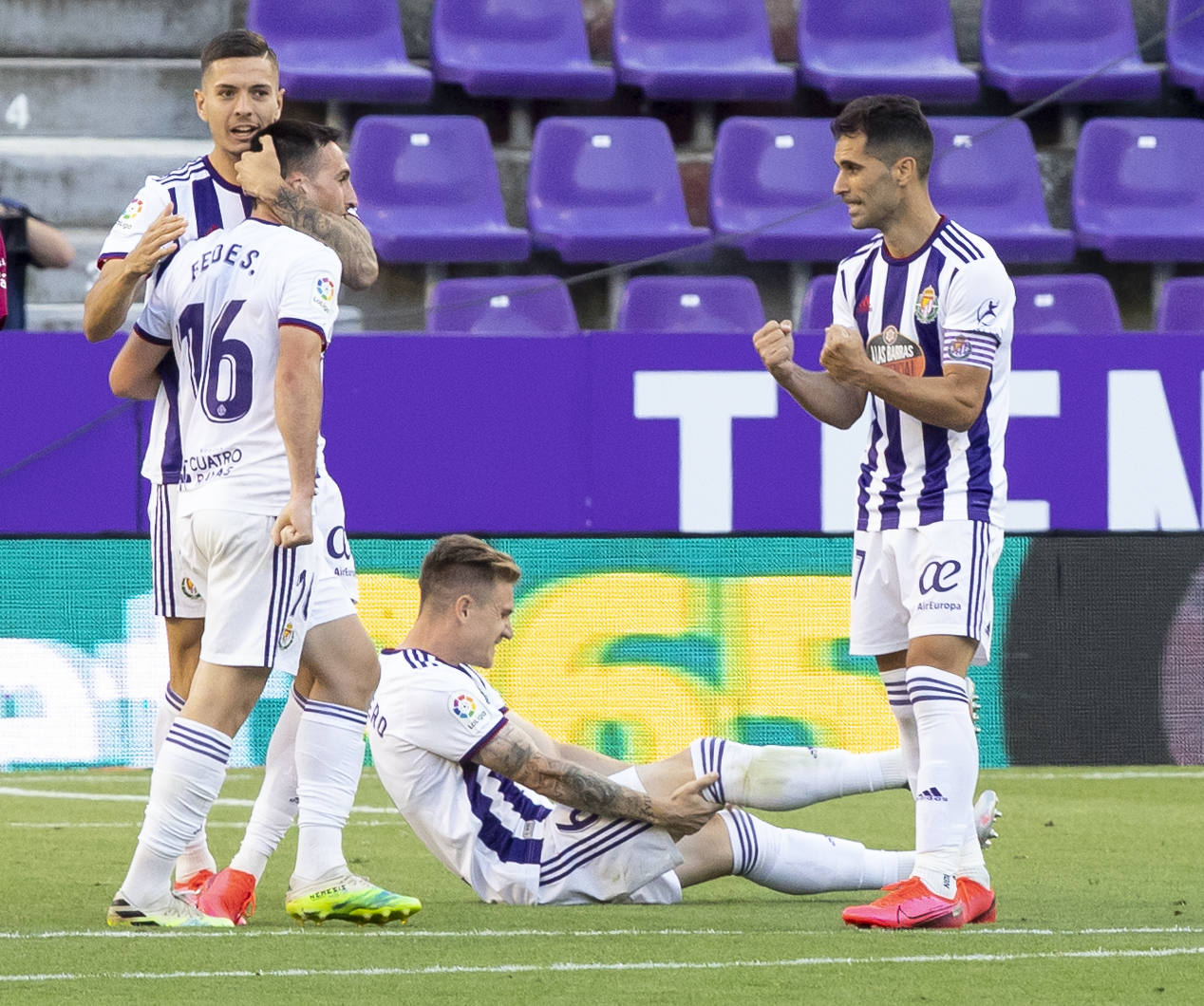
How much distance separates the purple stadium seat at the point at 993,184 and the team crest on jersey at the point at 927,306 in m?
6.85

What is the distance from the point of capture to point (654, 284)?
10.6m

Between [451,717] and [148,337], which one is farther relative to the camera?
[451,717]

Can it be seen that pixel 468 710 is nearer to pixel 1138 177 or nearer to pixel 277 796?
pixel 277 796

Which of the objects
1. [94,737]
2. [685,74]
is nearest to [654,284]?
[685,74]

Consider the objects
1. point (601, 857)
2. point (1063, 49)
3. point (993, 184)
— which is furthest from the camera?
point (1063, 49)

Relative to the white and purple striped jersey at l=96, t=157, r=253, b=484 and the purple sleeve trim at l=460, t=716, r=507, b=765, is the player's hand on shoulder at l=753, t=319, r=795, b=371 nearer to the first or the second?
the purple sleeve trim at l=460, t=716, r=507, b=765

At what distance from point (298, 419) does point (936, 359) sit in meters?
1.46

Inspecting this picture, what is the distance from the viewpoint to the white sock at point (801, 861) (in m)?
5.06

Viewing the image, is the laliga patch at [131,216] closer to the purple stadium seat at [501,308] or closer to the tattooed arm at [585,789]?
the tattooed arm at [585,789]

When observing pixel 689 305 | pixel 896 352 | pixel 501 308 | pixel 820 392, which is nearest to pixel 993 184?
pixel 689 305

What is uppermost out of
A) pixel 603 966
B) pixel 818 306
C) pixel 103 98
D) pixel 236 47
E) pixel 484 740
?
pixel 103 98

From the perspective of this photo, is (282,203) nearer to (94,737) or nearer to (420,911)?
(420,911)

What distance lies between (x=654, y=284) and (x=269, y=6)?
2.89 metres

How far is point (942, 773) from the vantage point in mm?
4648
